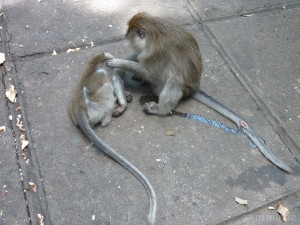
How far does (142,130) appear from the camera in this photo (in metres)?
3.93

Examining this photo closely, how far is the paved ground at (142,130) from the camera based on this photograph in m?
3.42

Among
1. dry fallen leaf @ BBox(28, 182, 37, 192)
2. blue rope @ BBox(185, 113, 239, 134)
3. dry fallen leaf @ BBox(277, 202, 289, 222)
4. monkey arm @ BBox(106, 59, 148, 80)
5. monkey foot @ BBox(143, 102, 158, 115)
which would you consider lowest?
dry fallen leaf @ BBox(277, 202, 289, 222)

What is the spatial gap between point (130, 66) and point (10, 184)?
1638 millimetres

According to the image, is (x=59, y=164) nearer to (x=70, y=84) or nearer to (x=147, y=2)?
(x=70, y=84)

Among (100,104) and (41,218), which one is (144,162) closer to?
(100,104)

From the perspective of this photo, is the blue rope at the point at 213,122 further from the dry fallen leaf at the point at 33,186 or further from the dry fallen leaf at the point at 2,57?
the dry fallen leaf at the point at 2,57

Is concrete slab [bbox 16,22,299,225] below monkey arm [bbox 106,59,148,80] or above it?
below

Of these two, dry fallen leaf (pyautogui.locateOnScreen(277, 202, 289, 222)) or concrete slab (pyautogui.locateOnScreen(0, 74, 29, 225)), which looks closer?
concrete slab (pyautogui.locateOnScreen(0, 74, 29, 225))

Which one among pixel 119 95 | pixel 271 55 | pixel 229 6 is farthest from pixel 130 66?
pixel 229 6

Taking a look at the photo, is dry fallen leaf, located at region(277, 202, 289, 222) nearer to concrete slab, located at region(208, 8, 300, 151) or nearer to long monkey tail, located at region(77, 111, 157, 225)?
concrete slab, located at region(208, 8, 300, 151)

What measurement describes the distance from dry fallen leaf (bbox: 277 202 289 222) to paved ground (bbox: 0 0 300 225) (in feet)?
0.15

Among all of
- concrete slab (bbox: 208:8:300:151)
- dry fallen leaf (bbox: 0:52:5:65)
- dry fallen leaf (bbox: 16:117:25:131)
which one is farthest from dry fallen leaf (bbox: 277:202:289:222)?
dry fallen leaf (bbox: 0:52:5:65)

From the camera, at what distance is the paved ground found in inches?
134

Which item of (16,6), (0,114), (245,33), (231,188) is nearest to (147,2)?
(245,33)
